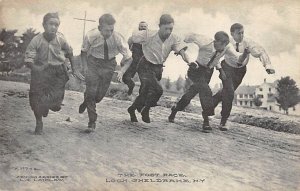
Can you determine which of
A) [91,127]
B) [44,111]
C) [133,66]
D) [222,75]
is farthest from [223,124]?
[44,111]

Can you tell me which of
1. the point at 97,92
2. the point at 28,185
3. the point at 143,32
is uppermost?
the point at 143,32

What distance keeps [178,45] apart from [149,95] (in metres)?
0.69

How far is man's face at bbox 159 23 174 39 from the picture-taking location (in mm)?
5758

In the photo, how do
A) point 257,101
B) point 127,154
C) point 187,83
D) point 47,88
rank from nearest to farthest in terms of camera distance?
1. point 127,154
2. point 47,88
3. point 187,83
4. point 257,101

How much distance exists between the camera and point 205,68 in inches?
229

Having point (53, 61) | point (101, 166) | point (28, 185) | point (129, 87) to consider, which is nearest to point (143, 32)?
point (129, 87)

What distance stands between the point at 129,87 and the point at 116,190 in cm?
121

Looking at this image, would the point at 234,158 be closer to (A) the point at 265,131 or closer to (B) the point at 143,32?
(A) the point at 265,131

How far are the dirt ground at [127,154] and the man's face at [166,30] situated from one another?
886 mm

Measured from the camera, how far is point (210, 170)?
543 cm

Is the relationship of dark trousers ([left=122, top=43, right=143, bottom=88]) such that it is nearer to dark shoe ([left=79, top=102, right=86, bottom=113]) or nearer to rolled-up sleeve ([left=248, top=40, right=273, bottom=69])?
dark shoe ([left=79, top=102, right=86, bottom=113])

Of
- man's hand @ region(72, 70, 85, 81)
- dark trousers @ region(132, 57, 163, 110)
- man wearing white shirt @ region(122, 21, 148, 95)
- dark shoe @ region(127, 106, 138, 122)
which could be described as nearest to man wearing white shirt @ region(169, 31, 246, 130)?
dark trousers @ region(132, 57, 163, 110)

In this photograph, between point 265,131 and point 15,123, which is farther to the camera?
point 265,131

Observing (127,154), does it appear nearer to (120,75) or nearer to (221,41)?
(120,75)
